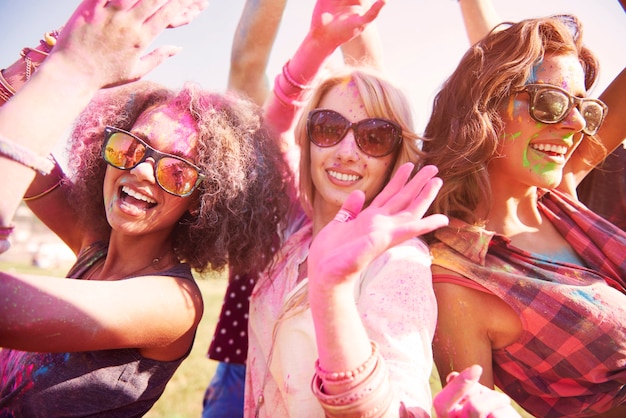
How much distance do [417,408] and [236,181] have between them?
3.64 feet

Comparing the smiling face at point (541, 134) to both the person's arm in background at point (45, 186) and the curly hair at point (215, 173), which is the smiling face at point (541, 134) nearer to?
the curly hair at point (215, 173)

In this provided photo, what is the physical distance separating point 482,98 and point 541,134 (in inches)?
10.8

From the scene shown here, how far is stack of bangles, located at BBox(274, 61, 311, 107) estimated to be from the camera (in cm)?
246

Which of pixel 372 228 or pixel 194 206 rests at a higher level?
pixel 372 228

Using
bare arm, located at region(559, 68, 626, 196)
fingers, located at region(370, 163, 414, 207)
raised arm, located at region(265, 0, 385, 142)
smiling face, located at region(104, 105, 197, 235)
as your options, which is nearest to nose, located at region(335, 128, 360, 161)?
raised arm, located at region(265, 0, 385, 142)

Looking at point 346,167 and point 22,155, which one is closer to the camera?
point 22,155

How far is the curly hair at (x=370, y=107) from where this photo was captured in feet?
6.89

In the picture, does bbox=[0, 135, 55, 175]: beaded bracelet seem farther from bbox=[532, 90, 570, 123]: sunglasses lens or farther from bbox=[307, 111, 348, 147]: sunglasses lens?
bbox=[532, 90, 570, 123]: sunglasses lens

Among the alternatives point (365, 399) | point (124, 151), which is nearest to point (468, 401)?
point (365, 399)

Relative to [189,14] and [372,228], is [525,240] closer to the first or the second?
[372,228]

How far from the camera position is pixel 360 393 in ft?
3.80

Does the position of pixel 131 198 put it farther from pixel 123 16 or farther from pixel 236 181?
pixel 123 16

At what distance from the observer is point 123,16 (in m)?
1.23

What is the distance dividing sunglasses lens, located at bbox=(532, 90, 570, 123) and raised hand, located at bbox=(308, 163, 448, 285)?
34.7 inches
